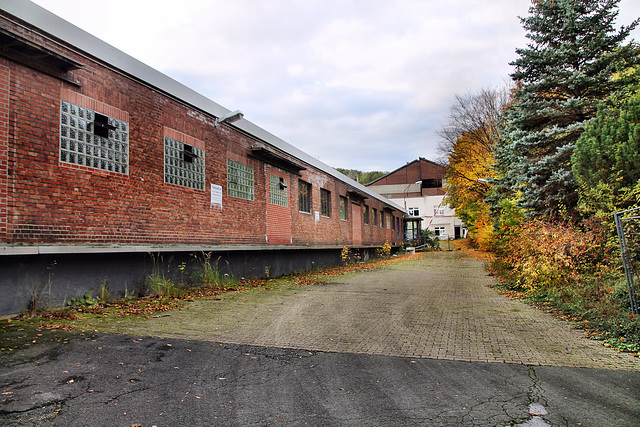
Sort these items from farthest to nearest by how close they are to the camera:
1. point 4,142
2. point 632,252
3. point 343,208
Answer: point 343,208, point 632,252, point 4,142

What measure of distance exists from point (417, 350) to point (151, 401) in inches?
121

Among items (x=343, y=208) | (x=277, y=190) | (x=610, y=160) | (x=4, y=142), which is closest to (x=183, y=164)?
(x=4, y=142)

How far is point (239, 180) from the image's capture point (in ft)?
41.9

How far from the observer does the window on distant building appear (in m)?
17.3

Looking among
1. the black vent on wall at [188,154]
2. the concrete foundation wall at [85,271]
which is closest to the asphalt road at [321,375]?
the concrete foundation wall at [85,271]

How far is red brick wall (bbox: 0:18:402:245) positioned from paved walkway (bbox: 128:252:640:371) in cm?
225

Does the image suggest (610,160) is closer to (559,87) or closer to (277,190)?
(559,87)

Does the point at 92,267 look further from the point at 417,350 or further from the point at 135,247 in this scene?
the point at 417,350

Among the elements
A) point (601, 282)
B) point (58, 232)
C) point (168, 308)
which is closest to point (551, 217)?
point (601, 282)

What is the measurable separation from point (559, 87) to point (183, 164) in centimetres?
1090

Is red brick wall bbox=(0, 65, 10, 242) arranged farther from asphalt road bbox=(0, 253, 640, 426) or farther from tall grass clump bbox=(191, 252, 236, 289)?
tall grass clump bbox=(191, 252, 236, 289)

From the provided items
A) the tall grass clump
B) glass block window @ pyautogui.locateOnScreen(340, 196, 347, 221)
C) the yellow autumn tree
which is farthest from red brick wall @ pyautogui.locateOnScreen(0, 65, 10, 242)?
the yellow autumn tree

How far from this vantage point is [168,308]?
739cm

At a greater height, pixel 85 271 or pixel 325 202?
pixel 325 202
